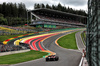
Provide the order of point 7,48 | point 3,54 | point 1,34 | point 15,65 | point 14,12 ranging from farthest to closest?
1. point 14,12
2. point 1,34
3. point 7,48
4. point 3,54
5. point 15,65

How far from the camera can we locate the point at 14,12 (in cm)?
12219

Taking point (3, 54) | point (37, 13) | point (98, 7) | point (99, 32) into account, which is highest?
point (37, 13)

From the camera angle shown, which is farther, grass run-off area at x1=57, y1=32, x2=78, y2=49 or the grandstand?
the grandstand

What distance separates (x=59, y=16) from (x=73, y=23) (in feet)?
42.3

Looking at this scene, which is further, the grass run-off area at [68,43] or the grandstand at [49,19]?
the grandstand at [49,19]

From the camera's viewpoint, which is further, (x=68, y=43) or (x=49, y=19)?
(x=49, y=19)

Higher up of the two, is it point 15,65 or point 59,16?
point 59,16

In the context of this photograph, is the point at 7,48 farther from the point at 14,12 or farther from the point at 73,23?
the point at 14,12

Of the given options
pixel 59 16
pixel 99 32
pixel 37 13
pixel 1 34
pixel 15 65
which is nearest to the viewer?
pixel 99 32

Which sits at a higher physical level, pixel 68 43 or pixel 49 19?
pixel 49 19

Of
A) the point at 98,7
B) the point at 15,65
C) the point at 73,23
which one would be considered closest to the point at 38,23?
the point at 73,23

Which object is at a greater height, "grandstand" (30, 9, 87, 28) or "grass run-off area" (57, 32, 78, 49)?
"grandstand" (30, 9, 87, 28)

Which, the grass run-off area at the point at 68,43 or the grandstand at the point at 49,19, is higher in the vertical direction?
the grandstand at the point at 49,19

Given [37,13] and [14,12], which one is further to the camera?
[14,12]
